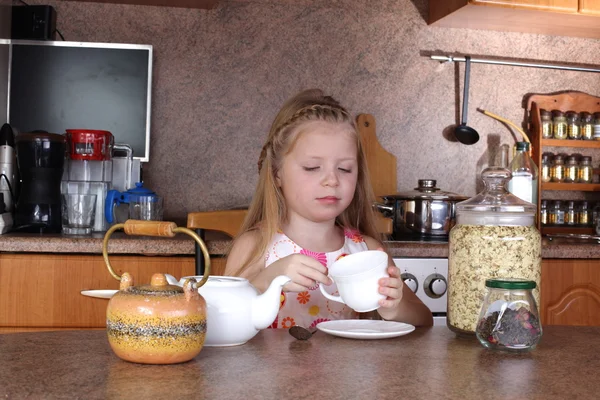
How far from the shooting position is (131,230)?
860mm

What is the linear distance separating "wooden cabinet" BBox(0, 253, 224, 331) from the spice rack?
141 centimetres

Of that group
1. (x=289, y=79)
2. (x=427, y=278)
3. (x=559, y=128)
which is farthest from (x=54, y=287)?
(x=559, y=128)

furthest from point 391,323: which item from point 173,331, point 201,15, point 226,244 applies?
point 201,15

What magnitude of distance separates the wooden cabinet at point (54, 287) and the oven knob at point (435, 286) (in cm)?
63

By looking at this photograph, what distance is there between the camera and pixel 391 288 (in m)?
0.98

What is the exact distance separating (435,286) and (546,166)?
94 centimetres

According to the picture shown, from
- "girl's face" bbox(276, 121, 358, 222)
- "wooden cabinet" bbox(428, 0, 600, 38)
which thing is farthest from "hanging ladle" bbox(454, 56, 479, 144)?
"girl's face" bbox(276, 121, 358, 222)

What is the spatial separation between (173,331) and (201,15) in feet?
6.56

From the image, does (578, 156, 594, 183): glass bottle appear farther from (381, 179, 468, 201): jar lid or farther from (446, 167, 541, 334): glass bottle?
(446, 167, 541, 334): glass bottle

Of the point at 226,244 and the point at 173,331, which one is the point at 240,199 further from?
the point at 173,331

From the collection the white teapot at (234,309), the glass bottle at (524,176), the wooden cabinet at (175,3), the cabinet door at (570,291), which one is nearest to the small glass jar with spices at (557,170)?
the glass bottle at (524,176)

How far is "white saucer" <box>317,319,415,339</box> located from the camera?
0.96 m

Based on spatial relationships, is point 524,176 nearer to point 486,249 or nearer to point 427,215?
point 427,215

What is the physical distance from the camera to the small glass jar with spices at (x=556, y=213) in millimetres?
2801
